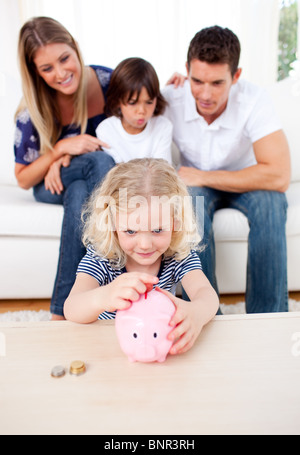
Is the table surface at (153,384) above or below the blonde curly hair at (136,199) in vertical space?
below

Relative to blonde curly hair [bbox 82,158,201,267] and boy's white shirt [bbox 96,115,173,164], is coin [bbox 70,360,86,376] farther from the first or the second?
boy's white shirt [bbox 96,115,173,164]

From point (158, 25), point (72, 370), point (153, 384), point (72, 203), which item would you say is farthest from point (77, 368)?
point (158, 25)

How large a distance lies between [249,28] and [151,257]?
2413 millimetres

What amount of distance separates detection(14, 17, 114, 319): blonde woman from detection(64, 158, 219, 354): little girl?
1.18 ft

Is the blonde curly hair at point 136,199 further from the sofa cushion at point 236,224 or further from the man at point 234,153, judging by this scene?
the sofa cushion at point 236,224

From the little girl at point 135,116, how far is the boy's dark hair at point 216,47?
200mm

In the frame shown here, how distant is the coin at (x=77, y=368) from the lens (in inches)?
24.1

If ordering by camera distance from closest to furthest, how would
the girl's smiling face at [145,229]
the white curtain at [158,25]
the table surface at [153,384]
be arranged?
the table surface at [153,384]
the girl's smiling face at [145,229]
the white curtain at [158,25]

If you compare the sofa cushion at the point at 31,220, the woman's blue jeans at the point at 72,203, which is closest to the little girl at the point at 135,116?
the woman's blue jeans at the point at 72,203

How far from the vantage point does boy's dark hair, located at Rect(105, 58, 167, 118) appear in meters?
1.37

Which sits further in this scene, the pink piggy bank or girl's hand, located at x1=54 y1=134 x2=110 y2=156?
girl's hand, located at x1=54 y1=134 x2=110 y2=156

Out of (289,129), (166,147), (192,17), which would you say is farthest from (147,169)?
(192,17)

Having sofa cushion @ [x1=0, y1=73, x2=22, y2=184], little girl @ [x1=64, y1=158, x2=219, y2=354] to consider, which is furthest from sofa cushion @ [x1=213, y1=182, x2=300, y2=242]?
sofa cushion @ [x1=0, y1=73, x2=22, y2=184]

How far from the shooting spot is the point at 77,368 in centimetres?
61
